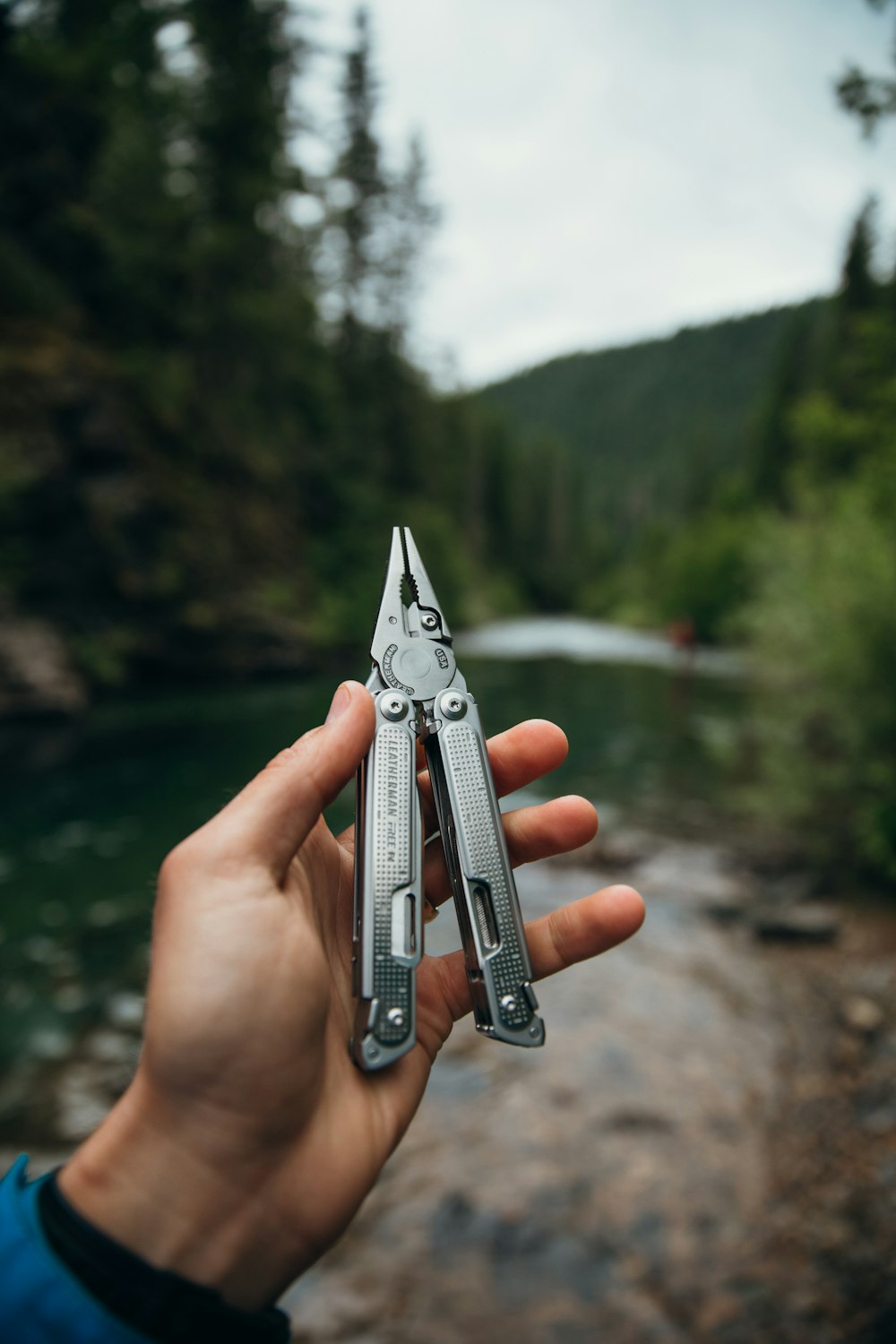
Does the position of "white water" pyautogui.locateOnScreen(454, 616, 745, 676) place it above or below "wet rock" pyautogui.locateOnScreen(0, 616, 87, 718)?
below

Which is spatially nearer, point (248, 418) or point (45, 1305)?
point (45, 1305)

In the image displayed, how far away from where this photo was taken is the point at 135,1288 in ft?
3.82

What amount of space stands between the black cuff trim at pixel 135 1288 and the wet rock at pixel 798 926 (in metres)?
6.75

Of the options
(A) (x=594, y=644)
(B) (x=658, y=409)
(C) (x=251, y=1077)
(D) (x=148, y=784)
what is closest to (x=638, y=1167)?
(C) (x=251, y=1077)

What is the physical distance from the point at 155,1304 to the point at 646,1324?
2.90 meters

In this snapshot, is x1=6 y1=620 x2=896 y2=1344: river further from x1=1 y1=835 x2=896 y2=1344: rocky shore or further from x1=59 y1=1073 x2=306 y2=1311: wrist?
x1=59 y1=1073 x2=306 y2=1311: wrist

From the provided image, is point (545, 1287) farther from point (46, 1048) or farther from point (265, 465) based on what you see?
point (265, 465)

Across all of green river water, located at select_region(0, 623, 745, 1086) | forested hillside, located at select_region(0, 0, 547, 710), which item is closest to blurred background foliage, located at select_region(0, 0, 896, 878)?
forested hillside, located at select_region(0, 0, 547, 710)

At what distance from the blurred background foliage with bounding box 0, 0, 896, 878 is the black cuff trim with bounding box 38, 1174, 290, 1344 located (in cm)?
714

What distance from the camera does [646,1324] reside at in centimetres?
317

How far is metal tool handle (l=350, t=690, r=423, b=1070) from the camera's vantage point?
1.58 m

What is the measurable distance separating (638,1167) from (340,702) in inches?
140

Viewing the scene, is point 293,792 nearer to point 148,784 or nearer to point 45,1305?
point 45,1305

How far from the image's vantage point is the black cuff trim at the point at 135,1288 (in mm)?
1152
